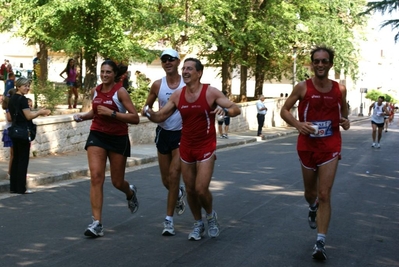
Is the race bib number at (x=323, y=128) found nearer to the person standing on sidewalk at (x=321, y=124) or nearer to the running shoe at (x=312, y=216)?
the person standing on sidewalk at (x=321, y=124)

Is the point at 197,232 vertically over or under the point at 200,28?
under

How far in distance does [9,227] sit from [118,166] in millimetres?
1545

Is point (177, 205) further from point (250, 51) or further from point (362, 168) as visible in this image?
point (250, 51)

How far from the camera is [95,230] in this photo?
8336 millimetres

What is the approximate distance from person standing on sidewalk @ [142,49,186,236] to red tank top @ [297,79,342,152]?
5.48 feet

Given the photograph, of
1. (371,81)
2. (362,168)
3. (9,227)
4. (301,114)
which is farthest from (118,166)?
(371,81)

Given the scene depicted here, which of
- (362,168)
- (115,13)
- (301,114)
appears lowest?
(362,168)

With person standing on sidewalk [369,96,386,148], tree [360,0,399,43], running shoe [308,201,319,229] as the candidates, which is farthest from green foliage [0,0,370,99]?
running shoe [308,201,319,229]

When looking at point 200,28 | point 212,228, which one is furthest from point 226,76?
point 212,228

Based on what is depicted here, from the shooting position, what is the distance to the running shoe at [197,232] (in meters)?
8.23

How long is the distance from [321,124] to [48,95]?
16.8 metres

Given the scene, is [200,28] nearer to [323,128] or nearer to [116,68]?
[116,68]

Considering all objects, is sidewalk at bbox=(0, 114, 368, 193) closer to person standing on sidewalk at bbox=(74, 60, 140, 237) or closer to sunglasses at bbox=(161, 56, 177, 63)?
person standing on sidewalk at bbox=(74, 60, 140, 237)

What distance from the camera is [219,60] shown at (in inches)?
1563
